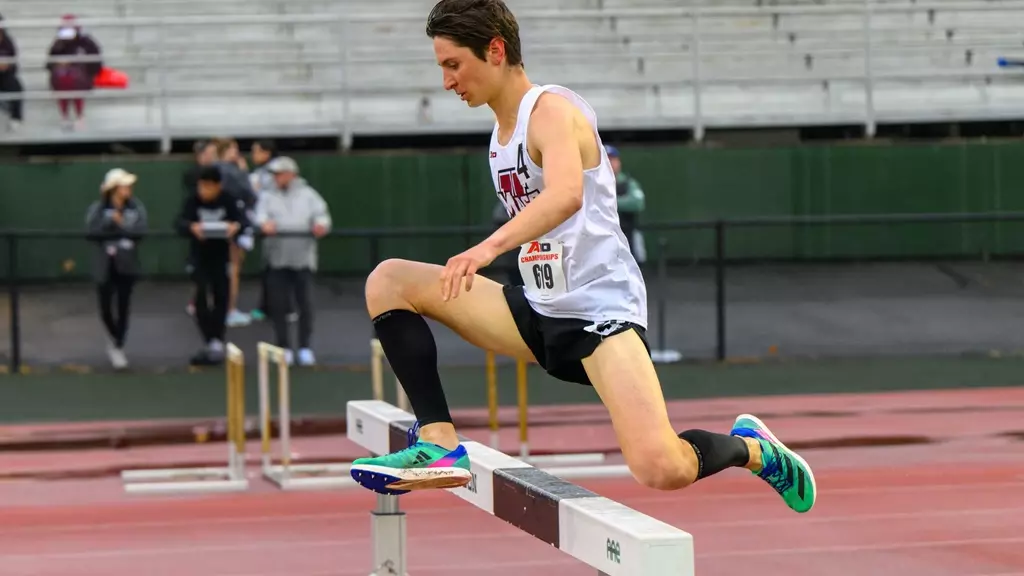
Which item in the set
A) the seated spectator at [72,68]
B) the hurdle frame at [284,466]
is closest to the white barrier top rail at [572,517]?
the hurdle frame at [284,466]

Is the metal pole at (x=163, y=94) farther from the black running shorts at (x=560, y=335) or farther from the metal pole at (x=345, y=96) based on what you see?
the black running shorts at (x=560, y=335)

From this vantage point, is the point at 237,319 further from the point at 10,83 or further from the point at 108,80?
the point at 10,83

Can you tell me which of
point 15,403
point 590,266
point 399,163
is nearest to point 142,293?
point 15,403

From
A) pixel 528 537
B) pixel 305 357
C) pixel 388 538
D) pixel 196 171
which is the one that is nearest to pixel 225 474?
pixel 528 537

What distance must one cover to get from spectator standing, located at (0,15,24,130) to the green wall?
27.5 inches

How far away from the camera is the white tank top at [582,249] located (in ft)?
16.9

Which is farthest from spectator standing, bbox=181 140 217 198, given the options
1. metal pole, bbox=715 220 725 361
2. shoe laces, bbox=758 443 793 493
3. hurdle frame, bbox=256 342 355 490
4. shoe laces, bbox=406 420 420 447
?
shoe laces, bbox=758 443 793 493

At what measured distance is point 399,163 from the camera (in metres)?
19.4

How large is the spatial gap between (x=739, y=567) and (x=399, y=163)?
40.9 feet

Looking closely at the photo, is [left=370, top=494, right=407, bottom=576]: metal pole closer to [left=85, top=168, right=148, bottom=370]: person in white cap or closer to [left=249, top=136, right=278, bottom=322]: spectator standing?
[left=85, top=168, right=148, bottom=370]: person in white cap

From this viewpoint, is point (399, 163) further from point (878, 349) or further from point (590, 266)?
point (590, 266)

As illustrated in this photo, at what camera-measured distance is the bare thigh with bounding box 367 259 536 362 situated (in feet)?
18.0

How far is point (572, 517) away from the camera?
14.9 ft

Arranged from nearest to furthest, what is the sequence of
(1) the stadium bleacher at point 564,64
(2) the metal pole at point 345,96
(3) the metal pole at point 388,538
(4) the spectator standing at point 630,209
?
1. (3) the metal pole at point 388,538
2. (4) the spectator standing at point 630,209
3. (2) the metal pole at point 345,96
4. (1) the stadium bleacher at point 564,64
